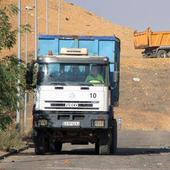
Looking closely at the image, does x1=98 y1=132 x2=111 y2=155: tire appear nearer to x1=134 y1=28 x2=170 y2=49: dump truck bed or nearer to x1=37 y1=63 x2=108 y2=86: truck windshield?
x1=37 y1=63 x2=108 y2=86: truck windshield

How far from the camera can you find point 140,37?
84.8m

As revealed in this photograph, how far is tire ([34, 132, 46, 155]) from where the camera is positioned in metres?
28.8

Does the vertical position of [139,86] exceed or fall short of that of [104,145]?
it falls short

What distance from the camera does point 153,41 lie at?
8275cm

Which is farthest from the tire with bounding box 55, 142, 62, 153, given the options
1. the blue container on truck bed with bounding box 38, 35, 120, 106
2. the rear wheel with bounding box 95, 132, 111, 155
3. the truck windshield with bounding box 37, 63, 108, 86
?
the truck windshield with bounding box 37, 63, 108, 86

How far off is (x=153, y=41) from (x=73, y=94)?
55.6 meters

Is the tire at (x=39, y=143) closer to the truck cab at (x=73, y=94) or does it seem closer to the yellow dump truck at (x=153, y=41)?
the truck cab at (x=73, y=94)

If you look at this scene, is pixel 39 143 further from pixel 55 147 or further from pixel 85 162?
pixel 85 162

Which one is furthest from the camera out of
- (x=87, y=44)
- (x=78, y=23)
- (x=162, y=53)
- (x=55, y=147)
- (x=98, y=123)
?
(x=78, y=23)

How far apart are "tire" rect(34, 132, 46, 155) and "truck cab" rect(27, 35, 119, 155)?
1.53ft

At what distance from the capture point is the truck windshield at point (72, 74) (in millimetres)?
27906

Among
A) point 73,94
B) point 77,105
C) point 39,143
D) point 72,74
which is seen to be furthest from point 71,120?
point 39,143

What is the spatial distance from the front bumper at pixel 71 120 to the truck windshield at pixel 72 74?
102 centimetres

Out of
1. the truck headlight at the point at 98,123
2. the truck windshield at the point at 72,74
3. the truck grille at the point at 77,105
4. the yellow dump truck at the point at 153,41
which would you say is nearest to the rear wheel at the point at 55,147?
the truck grille at the point at 77,105
